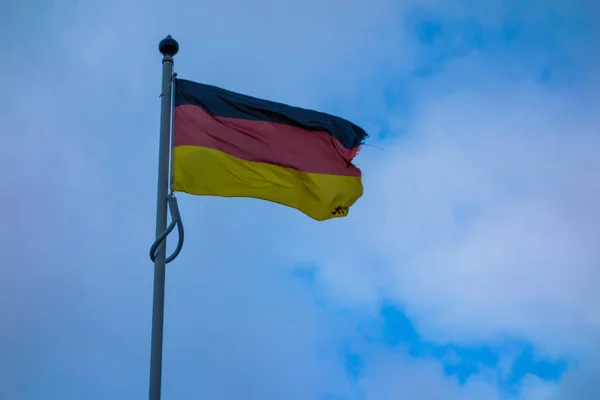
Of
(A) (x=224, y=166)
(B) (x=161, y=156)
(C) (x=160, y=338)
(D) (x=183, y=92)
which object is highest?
(D) (x=183, y=92)


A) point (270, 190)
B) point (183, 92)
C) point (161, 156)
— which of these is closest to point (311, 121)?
point (270, 190)

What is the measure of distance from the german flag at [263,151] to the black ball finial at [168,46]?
2.36 ft

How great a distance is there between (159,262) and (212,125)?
11.9ft

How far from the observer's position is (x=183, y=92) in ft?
43.4

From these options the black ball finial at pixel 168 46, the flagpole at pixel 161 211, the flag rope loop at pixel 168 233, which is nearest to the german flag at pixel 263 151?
the flagpole at pixel 161 211

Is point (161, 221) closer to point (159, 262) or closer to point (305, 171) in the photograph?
point (159, 262)

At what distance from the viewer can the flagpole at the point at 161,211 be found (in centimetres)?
1003

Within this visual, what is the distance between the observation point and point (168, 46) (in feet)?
41.1

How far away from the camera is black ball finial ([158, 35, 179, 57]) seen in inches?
492

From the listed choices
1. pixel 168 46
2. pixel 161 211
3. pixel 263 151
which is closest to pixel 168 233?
pixel 161 211

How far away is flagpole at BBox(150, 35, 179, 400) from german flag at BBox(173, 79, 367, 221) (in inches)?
23.9

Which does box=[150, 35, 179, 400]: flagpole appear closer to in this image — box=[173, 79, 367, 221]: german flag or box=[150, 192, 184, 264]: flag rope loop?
box=[150, 192, 184, 264]: flag rope loop

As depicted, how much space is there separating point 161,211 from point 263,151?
12.4 ft

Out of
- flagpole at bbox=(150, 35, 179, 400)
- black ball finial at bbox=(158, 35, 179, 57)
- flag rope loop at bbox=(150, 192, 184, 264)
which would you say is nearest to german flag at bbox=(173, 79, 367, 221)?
flagpole at bbox=(150, 35, 179, 400)
